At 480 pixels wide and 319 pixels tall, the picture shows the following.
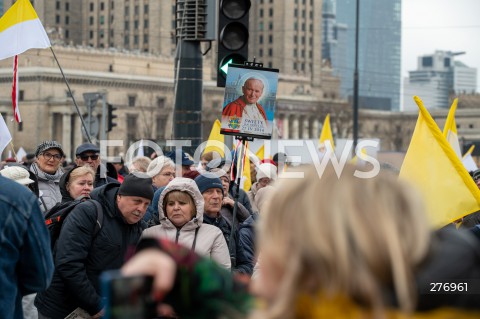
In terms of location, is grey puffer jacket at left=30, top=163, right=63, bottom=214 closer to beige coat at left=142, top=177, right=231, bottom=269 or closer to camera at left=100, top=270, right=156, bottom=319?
beige coat at left=142, top=177, right=231, bottom=269

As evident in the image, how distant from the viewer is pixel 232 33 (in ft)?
35.1

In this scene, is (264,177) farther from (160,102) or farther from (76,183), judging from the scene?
(160,102)

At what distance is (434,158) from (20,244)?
4.19 meters

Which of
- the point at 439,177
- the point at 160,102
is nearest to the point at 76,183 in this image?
the point at 439,177

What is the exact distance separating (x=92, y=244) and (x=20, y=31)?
525cm

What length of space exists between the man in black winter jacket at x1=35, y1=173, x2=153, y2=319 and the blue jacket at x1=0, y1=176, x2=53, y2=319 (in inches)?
59.4

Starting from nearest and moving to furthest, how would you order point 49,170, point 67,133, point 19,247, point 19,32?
point 19,247, point 49,170, point 19,32, point 67,133

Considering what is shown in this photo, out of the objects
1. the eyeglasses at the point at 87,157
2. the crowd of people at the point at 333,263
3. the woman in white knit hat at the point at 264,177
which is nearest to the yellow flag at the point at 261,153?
the woman in white knit hat at the point at 264,177

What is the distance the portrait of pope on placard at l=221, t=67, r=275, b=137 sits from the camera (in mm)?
9242

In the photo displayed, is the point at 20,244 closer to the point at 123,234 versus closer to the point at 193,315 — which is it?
the point at 123,234

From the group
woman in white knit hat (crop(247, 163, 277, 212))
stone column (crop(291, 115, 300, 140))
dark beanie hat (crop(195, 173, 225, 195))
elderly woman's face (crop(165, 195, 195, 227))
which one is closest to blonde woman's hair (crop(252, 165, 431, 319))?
elderly woman's face (crop(165, 195, 195, 227))

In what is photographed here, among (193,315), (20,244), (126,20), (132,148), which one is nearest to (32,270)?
(20,244)

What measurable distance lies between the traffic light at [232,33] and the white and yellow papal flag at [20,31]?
6.18ft

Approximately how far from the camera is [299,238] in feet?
7.58
